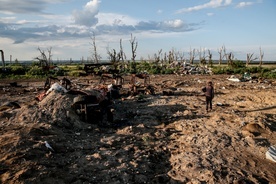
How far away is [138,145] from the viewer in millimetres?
7383

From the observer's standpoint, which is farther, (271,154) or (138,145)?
(138,145)

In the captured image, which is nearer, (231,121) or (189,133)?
(189,133)

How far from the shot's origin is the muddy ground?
5590 mm

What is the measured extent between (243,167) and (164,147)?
2.01m

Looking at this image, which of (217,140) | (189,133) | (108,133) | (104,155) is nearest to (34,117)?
(108,133)

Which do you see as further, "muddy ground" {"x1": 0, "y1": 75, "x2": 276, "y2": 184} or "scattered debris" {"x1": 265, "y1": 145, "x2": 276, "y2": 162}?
"scattered debris" {"x1": 265, "y1": 145, "x2": 276, "y2": 162}

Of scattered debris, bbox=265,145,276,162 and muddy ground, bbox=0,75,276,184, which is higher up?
muddy ground, bbox=0,75,276,184

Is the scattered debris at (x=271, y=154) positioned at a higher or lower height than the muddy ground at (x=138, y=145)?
lower

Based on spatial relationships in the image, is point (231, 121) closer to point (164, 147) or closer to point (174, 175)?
point (164, 147)

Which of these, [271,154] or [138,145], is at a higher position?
[138,145]

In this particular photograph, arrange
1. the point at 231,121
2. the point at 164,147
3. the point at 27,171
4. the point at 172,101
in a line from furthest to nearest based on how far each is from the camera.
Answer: the point at 172,101, the point at 231,121, the point at 164,147, the point at 27,171

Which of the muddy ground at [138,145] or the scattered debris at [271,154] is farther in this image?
the scattered debris at [271,154]

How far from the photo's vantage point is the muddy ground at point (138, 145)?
5.59 m

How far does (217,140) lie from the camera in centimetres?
768
